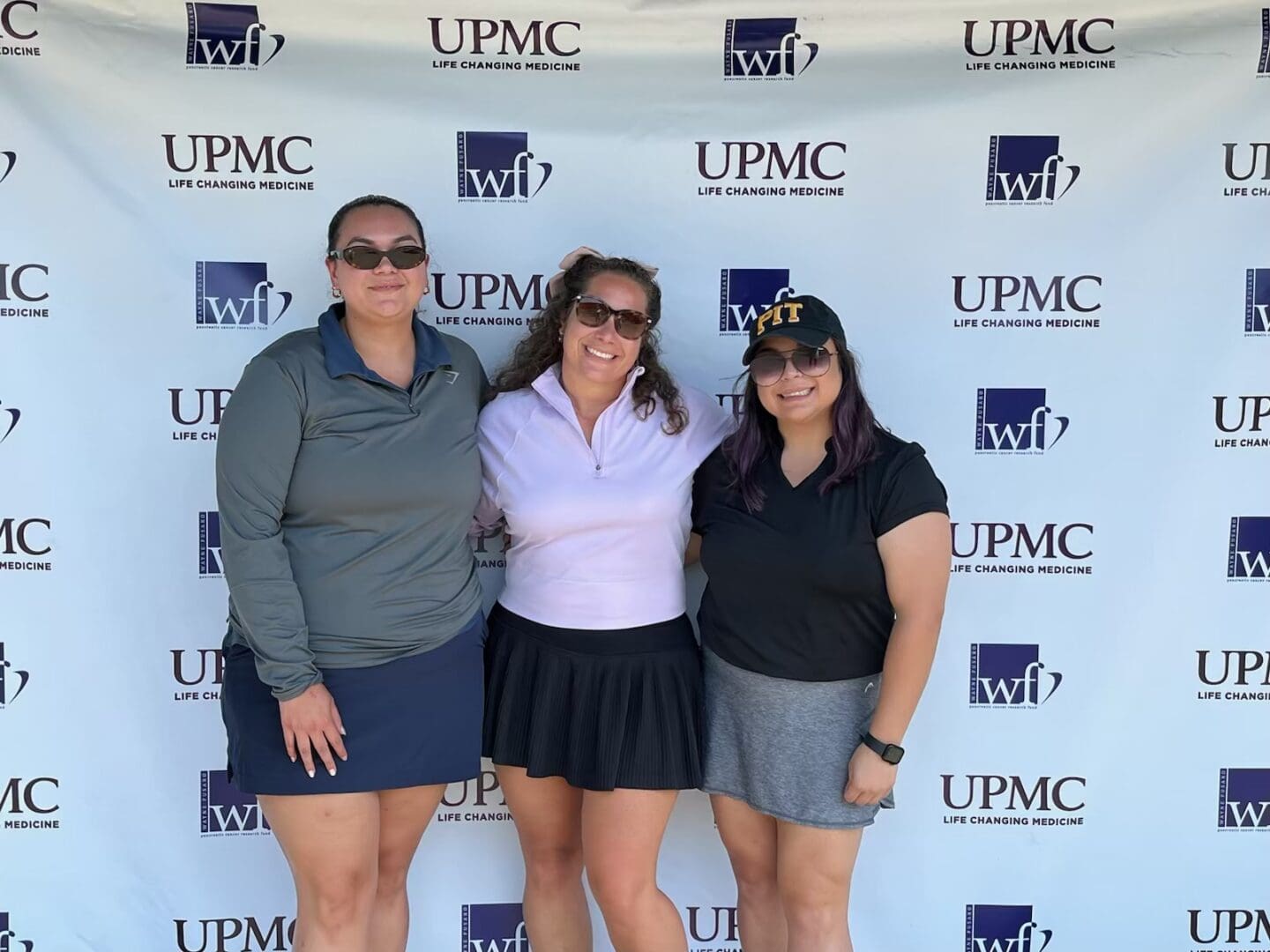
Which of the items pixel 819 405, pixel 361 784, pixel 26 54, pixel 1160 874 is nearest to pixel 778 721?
pixel 819 405

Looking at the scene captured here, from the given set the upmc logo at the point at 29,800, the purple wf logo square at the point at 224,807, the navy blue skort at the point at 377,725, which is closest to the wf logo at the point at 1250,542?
the navy blue skort at the point at 377,725

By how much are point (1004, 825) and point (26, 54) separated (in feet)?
9.84

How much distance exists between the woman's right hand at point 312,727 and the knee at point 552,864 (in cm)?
53

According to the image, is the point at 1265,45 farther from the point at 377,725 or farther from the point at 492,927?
the point at 492,927

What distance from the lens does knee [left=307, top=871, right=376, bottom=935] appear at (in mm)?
1823

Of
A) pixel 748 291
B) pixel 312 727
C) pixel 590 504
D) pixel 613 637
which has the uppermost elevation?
pixel 748 291

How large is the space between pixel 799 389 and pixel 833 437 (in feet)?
0.37

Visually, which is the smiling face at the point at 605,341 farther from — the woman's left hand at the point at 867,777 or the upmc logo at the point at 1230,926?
the upmc logo at the point at 1230,926

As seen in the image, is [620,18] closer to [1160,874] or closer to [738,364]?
[738,364]

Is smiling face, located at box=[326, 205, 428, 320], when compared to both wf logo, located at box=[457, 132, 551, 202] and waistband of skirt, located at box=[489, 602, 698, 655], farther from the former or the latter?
waistband of skirt, located at box=[489, 602, 698, 655]

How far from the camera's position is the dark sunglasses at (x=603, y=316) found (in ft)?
6.34

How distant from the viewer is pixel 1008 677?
245 cm

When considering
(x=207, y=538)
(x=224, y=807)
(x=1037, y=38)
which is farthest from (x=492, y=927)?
(x=1037, y=38)

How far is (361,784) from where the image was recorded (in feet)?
5.97
